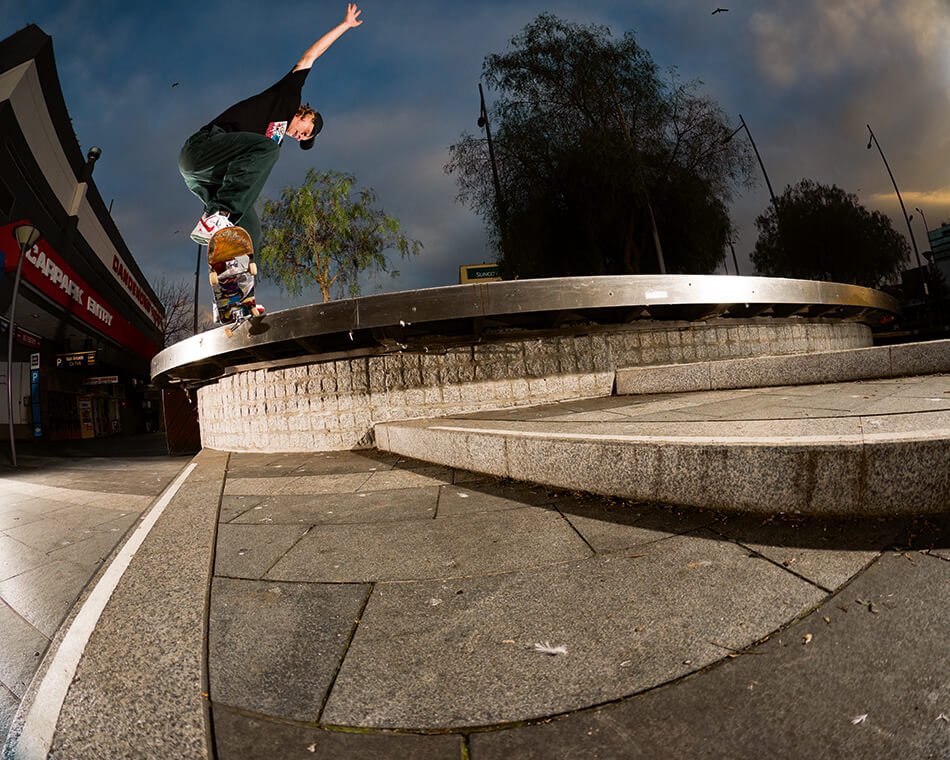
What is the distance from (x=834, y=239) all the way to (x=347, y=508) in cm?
3233

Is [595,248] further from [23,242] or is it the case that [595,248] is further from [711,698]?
[23,242]

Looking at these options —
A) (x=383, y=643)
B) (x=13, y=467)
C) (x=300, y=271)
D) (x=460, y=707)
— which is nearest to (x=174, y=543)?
(x=383, y=643)

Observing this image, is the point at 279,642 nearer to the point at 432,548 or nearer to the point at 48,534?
the point at 432,548

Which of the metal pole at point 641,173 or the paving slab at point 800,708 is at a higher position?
the metal pole at point 641,173

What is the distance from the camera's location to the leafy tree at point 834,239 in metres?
24.1

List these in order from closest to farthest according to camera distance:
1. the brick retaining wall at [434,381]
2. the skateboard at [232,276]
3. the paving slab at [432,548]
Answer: the paving slab at [432,548], the skateboard at [232,276], the brick retaining wall at [434,381]

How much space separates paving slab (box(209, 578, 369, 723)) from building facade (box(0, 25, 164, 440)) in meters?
12.4

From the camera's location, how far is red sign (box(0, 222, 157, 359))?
11.5m

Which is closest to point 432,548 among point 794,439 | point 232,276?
point 794,439

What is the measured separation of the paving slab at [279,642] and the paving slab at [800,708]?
62 centimetres

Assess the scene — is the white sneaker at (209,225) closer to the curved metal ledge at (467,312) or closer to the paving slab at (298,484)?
the curved metal ledge at (467,312)

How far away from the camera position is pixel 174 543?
2635mm

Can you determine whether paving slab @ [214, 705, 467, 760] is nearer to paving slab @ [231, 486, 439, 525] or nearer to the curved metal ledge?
paving slab @ [231, 486, 439, 525]

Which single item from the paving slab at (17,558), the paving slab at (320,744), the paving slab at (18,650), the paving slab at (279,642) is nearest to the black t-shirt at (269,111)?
the paving slab at (17,558)
